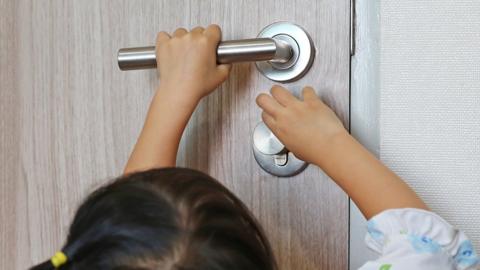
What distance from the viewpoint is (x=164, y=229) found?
512 millimetres

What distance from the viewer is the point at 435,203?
25.2 inches

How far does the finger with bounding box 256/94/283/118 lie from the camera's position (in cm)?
64

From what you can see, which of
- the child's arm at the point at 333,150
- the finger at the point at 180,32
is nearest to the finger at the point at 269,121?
the child's arm at the point at 333,150

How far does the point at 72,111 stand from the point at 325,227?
0.29 metres

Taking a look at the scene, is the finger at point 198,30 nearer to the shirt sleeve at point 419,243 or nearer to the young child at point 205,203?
the young child at point 205,203

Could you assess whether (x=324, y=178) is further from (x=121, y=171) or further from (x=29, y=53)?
(x=29, y=53)

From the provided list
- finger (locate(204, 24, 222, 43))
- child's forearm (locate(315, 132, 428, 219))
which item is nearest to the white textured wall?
child's forearm (locate(315, 132, 428, 219))

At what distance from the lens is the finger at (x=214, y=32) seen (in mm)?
662

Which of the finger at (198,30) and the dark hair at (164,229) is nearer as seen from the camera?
the dark hair at (164,229)

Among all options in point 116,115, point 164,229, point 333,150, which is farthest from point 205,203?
point 116,115

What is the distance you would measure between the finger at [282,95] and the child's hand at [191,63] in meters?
0.05

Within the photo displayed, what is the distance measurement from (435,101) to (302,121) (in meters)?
0.11

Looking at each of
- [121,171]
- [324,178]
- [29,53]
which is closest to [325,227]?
[324,178]

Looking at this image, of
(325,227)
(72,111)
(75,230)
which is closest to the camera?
(75,230)
